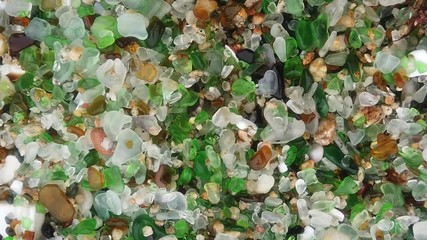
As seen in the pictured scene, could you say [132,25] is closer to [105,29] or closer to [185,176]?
[105,29]

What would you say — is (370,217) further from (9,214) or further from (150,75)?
(9,214)

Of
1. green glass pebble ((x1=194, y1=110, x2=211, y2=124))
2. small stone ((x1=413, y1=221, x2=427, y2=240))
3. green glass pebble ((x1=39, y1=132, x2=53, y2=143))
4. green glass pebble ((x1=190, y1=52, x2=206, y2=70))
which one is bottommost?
small stone ((x1=413, y1=221, x2=427, y2=240))

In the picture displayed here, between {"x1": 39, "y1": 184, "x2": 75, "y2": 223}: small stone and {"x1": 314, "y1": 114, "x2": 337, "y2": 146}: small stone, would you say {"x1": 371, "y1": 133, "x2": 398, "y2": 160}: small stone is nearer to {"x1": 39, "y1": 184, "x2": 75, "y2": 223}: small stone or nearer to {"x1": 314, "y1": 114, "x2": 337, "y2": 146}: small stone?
{"x1": 314, "y1": 114, "x2": 337, "y2": 146}: small stone

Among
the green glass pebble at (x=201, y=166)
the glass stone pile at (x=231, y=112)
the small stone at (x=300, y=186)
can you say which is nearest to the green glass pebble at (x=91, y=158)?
the glass stone pile at (x=231, y=112)

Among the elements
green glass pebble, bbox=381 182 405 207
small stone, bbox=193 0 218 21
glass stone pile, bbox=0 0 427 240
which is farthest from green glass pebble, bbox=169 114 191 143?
green glass pebble, bbox=381 182 405 207

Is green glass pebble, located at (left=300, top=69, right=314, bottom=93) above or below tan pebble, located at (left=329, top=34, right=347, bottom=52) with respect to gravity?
below

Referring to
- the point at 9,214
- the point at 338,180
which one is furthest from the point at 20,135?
the point at 338,180

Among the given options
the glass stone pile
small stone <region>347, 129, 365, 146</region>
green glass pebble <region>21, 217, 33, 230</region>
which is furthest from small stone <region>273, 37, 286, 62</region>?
green glass pebble <region>21, 217, 33, 230</region>
